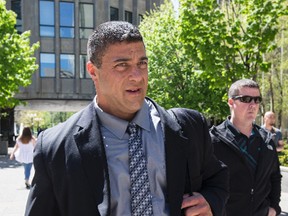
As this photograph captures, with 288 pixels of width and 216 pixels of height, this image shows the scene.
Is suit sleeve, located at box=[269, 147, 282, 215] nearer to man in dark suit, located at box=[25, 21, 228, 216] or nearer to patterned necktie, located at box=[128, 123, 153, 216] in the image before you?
man in dark suit, located at box=[25, 21, 228, 216]

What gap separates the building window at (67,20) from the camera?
37844mm

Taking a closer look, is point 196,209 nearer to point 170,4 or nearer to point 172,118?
point 172,118

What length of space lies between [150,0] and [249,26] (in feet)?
100

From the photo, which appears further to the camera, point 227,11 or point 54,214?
point 227,11

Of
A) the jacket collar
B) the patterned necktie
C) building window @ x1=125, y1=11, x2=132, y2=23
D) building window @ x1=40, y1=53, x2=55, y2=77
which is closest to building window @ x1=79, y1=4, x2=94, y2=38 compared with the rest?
building window @ x1=40, y1=53, x2=55, y2=77

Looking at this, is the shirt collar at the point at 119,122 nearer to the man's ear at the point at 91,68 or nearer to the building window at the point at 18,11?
the man's ear at the point at 91,68

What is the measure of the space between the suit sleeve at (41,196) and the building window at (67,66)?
121ft

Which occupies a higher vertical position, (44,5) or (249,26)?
(44,5)

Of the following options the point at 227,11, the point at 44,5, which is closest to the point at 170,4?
the point at 44,5

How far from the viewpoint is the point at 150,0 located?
144ft

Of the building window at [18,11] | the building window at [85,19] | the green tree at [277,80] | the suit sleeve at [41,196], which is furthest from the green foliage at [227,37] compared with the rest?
the building window at [18,11]

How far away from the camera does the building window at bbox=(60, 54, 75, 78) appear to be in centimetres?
3806

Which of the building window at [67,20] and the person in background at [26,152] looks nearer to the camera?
the person in background at [26,152]

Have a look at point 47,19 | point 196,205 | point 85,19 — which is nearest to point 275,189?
point 196,205
